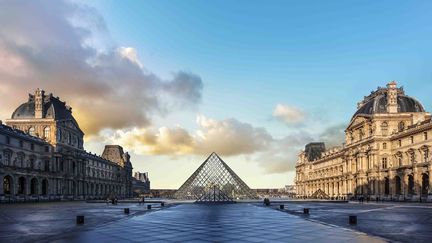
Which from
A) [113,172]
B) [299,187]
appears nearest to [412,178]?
[299,187]

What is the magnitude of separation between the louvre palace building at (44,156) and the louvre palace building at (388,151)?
5571cm

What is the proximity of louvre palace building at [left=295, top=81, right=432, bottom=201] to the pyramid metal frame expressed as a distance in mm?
21290

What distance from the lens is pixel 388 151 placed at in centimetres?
7238

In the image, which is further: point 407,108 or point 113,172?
point 113,172

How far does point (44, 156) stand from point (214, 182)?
1226 inches

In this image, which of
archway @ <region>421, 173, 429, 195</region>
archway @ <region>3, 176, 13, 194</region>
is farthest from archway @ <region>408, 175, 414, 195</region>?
archway @ <region>3, 176, 13, 194</region>

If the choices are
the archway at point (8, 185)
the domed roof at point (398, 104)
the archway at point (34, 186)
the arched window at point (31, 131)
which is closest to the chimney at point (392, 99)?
the domed roof at point (398, 104)

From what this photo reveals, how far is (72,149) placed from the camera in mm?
85750

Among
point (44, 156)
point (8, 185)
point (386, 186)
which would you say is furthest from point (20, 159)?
point (386, 186)

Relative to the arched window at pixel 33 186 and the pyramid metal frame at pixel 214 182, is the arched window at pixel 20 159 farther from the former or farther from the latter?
the pyramid metal frame at pixel 214 182

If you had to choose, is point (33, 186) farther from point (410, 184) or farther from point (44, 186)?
point (410, 184)

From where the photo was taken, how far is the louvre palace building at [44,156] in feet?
209

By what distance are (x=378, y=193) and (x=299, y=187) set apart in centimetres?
6160

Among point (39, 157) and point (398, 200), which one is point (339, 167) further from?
point (39, 157)
